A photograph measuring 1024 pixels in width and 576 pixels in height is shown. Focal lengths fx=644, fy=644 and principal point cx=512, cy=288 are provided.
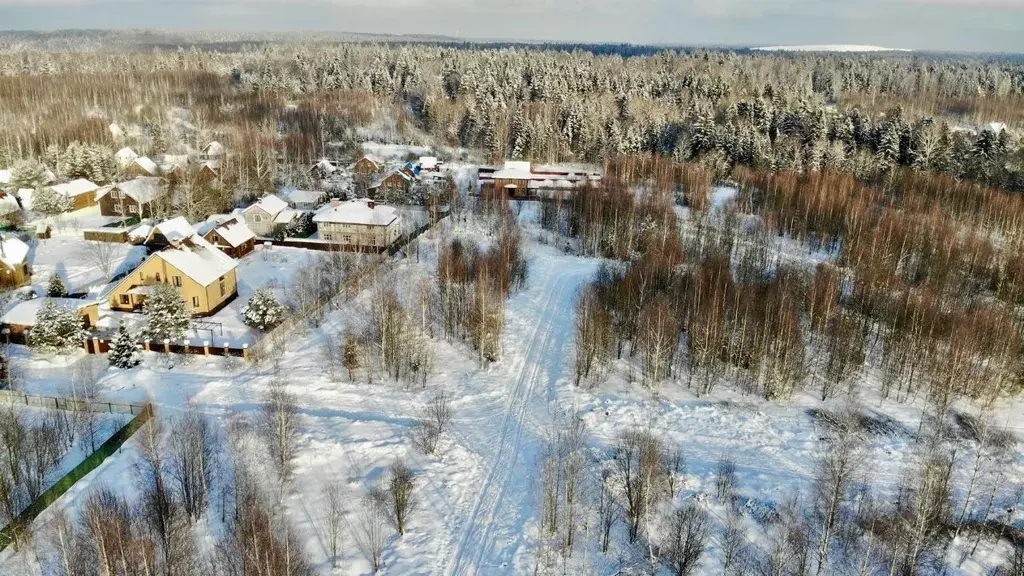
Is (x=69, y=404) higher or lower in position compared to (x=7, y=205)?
lower

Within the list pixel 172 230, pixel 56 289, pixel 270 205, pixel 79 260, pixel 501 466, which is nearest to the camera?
pixel 501 466

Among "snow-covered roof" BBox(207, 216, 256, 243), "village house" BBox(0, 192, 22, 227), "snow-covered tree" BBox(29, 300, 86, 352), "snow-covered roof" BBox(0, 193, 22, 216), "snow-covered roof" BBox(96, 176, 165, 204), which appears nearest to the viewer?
"snow-covered tree" BBox(29, 300, 86, 352)

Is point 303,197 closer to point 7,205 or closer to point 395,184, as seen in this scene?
point 395,184

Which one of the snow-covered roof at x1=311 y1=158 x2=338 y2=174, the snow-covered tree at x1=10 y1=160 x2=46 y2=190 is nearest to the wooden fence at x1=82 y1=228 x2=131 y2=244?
the snow-covered tree at x1=10 y1=160 x2=46 y2=190

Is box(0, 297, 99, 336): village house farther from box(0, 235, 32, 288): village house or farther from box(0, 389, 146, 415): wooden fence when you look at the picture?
box(0, 235, 32, 288): village house

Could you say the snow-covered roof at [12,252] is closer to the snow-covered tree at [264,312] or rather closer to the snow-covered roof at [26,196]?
the snow-covered tree at [264,312]

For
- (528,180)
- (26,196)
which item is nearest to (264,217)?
(26,196)

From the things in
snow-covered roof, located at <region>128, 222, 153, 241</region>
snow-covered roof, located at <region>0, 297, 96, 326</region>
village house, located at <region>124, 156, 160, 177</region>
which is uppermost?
village house, located at <region>124, 156, 160, 177</region>
